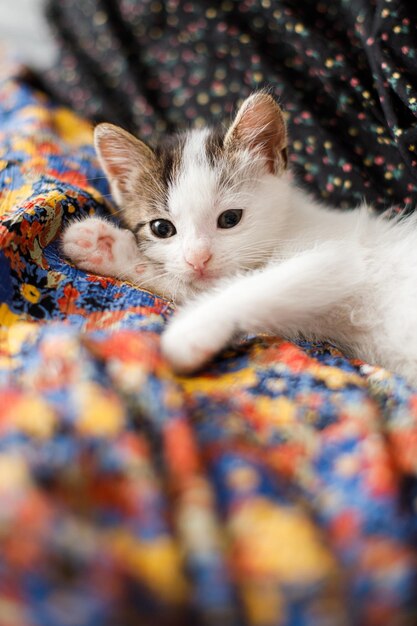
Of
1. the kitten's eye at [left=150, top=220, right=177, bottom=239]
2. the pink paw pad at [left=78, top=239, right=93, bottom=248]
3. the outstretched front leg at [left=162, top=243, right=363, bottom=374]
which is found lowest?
the outstretched front leg at [left=162, top=243, right=363, bottom=374]

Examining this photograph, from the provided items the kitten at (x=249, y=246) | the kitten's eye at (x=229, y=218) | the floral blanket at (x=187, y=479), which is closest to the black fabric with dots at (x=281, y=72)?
the kitten at (x=249, y=246)

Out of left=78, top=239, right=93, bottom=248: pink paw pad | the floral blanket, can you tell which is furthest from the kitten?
the floral blanket

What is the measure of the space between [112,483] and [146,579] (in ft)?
0.44

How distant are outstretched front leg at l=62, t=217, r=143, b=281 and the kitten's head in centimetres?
5

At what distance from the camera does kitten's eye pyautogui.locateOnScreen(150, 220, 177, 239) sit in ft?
4.69

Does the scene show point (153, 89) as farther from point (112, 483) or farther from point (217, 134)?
point (112, 483)

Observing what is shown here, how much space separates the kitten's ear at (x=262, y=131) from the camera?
4.57 feet

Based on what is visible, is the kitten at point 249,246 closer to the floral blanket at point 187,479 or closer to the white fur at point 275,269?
the white fur at point 275,269

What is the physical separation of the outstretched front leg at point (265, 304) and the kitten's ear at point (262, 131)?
1.22 ft

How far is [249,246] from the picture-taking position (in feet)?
4.47

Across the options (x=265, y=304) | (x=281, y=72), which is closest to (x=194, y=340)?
(x=265, y=304)

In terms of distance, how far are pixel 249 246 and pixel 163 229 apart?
0.85 ft

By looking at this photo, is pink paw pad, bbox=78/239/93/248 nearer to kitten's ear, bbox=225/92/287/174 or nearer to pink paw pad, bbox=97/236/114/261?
pink paw pad, bbox=97/236/114/261

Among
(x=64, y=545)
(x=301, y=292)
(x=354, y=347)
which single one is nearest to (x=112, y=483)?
(x=64, y=545)
